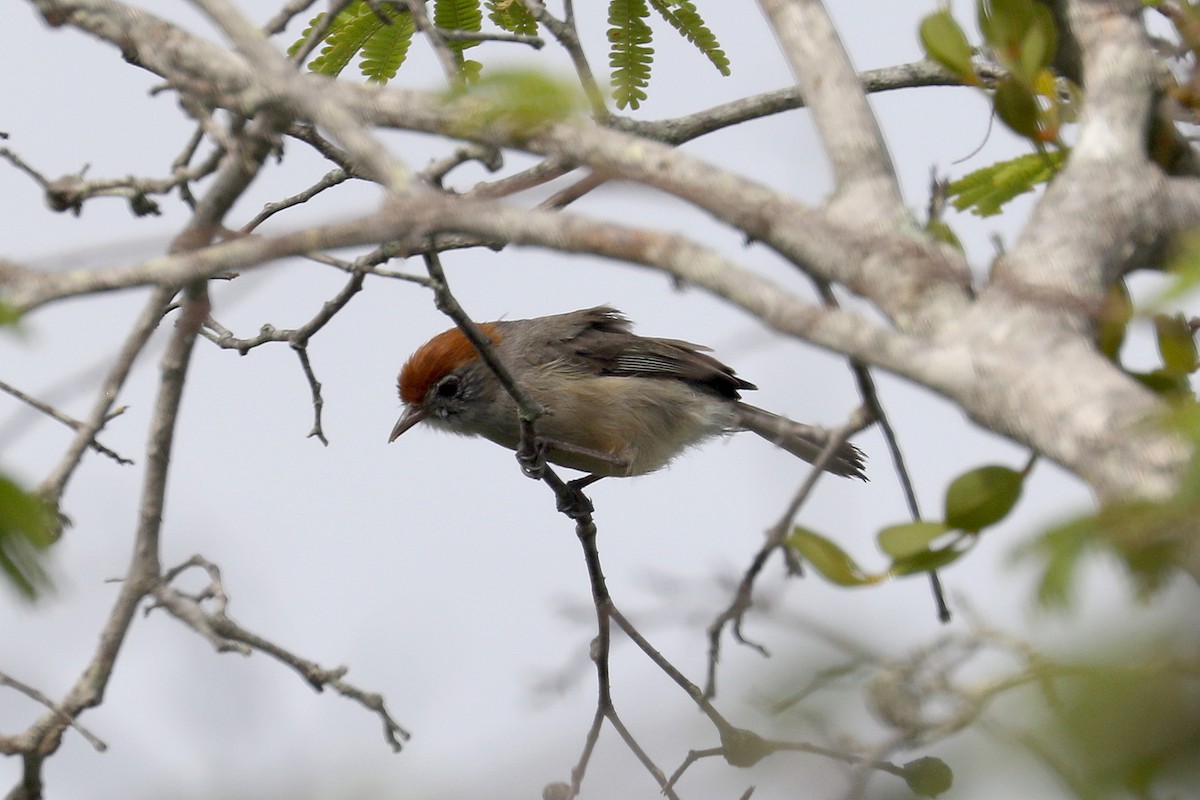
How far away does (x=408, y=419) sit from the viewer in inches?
290

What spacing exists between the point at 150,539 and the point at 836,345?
1994mm

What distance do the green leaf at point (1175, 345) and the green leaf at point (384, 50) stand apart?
3062 millimetres

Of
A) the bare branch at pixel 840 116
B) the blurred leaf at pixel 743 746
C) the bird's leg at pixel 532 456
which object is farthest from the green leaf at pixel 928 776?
the bird's leg at pixel 532 456

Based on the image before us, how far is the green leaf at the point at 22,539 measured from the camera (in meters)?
1.64

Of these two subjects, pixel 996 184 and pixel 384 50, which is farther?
pixel 384 50

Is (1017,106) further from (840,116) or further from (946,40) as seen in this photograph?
(840,116)

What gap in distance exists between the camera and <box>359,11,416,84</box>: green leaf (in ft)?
15.3

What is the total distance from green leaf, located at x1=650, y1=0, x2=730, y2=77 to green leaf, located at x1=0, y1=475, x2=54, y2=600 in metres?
3.70

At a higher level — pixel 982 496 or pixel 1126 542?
pixel 982 496

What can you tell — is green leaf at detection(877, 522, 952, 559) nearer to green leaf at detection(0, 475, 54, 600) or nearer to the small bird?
green leaf at detection(0, 475, 54, 600)

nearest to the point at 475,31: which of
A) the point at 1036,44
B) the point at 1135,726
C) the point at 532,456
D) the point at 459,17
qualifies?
the point at 459,17

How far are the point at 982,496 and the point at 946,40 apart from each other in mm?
993

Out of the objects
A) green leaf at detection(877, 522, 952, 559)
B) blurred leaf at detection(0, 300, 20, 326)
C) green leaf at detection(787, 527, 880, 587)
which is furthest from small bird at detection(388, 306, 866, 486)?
blurred leaf at detection(0, 300, 20, 326)

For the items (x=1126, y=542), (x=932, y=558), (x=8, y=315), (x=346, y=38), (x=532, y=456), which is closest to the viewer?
(x=1126, y=542)
